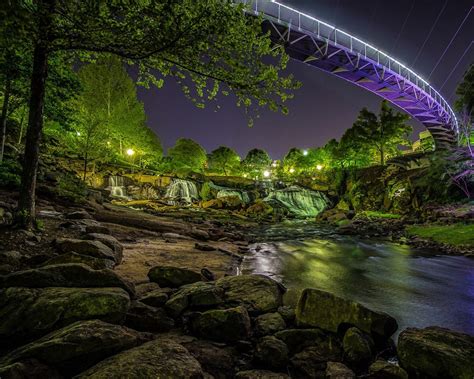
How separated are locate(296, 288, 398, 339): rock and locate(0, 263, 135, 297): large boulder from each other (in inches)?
117

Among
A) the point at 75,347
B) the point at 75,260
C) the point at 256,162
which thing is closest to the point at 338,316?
the point at 75,347

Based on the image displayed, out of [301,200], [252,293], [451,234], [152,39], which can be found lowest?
[252,293]

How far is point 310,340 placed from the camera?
12.2 ft

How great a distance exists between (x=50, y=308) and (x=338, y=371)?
3656 millimetres

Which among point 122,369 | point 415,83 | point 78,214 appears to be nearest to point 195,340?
point 122,369

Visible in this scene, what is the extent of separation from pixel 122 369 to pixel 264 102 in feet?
20.6

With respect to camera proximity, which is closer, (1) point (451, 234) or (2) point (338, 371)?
(2) point (338, 371)

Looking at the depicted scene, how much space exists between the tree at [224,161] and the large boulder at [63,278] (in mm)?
65751

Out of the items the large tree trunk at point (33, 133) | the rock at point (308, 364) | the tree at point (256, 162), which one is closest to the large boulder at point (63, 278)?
the rock at point (308, 364)

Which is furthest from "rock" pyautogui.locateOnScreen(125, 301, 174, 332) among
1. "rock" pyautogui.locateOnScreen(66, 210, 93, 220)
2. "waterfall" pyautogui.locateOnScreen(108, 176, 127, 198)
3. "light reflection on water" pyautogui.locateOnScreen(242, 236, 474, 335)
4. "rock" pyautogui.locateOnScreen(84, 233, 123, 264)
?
"waterfall" pyautogui.locateOnScreen(108, 176, 127, 198)

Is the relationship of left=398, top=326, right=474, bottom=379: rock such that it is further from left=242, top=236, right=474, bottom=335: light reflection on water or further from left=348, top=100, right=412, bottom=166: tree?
left=348, top=100, right=412, bottom=166: tree

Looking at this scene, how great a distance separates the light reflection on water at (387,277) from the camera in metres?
5.54

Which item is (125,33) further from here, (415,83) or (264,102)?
(415,83)

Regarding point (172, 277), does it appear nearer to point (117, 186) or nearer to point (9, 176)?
point (9, 176)
